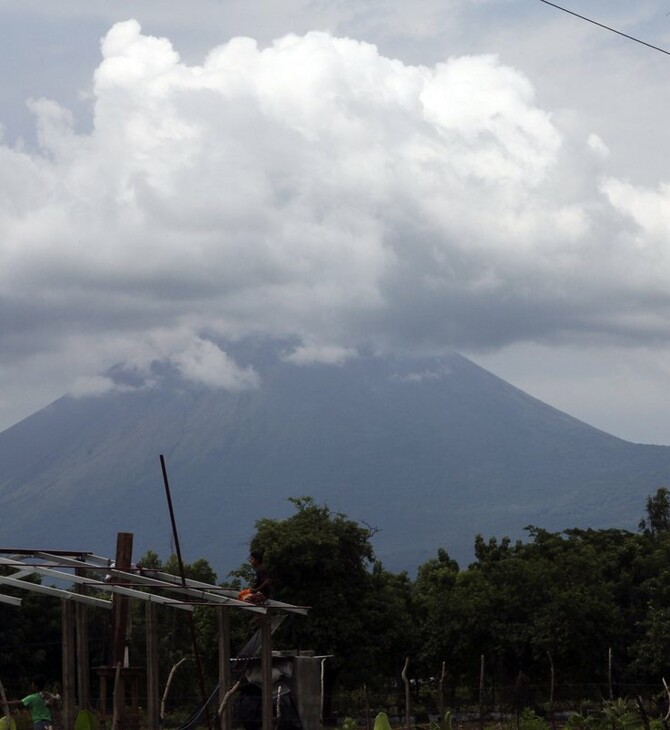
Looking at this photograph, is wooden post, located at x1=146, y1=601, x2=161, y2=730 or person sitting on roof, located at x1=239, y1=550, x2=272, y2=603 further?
person sitting on roof, located at x1=239, y1=550, x2=272, y2=603

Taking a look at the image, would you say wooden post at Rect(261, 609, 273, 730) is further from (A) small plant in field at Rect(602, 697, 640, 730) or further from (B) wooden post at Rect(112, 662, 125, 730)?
(A) small plant in field at Rect(602, 697, 640, 730)

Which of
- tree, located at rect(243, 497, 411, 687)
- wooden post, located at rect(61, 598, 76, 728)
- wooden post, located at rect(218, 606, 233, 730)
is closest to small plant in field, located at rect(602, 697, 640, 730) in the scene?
wooden post, located at rect(218, 606, 233, 730)

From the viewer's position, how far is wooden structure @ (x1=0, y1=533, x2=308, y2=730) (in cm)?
1531

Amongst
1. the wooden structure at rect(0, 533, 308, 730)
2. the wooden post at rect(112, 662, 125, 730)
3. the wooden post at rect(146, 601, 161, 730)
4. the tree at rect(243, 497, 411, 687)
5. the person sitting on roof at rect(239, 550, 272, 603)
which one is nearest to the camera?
the wooden post at rect(112, 662, 125, 730)

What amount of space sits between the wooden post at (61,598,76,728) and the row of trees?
18.8 m

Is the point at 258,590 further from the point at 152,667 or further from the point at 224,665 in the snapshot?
the point at 152,667

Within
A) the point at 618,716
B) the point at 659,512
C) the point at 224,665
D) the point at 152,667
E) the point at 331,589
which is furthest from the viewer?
the point at 659,512

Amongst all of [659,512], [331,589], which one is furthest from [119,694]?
[659,512]

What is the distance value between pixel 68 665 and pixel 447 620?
23.3m

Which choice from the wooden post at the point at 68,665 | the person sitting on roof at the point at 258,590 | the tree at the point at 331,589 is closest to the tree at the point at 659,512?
the tree at the point at 331,589

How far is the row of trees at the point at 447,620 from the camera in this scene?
35375 millimetres

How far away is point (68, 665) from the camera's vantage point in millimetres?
15898

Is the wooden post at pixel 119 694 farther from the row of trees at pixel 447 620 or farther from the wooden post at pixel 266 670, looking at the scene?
the row of trees at pixel 447 620

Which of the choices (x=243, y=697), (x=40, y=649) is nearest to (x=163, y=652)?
(x=40, y=649)
